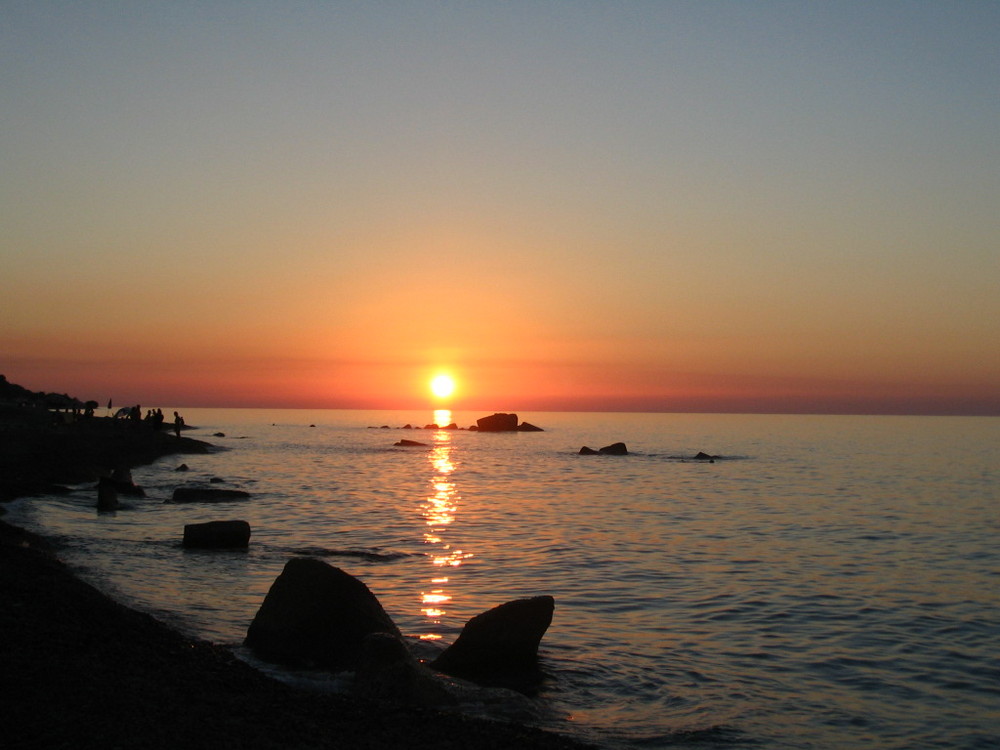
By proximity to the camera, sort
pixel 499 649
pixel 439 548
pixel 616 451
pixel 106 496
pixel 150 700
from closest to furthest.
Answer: pixel 150 700, pixel 499 649, pixel 439 548, pixel 106 496, pixel 616 451

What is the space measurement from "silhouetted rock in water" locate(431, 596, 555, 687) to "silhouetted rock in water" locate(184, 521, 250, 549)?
11.7 m

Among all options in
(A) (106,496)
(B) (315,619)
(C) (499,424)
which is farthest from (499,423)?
(B) (315,619)

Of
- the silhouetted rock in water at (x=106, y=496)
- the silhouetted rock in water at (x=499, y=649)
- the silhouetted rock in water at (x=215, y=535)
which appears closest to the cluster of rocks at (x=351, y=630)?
the silhouetted rock in water at (x=499, y=649)

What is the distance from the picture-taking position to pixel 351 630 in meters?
13.4

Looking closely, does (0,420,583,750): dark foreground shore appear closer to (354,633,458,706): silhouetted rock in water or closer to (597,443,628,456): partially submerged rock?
(354,633,458,706): silhouetted rock in water

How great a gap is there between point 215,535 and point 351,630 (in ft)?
35.2

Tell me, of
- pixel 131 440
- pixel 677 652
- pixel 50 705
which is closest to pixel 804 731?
pixel 677 652

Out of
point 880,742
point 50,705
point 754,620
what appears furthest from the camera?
point 754,620

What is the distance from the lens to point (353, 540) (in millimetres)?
26594

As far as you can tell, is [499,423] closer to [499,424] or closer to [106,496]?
[499,424]

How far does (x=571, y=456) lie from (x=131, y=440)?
136 ft

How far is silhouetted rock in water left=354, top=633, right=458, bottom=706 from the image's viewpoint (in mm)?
10289

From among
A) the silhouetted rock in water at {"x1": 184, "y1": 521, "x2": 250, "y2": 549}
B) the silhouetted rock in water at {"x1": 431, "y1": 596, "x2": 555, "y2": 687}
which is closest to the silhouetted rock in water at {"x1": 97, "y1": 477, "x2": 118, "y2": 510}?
the silhouetted rock in water at {"x1": 184, "y1": 521, "x2": 250, "y2": 549}

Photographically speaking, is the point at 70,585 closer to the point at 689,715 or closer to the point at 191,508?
the point at 689,715
